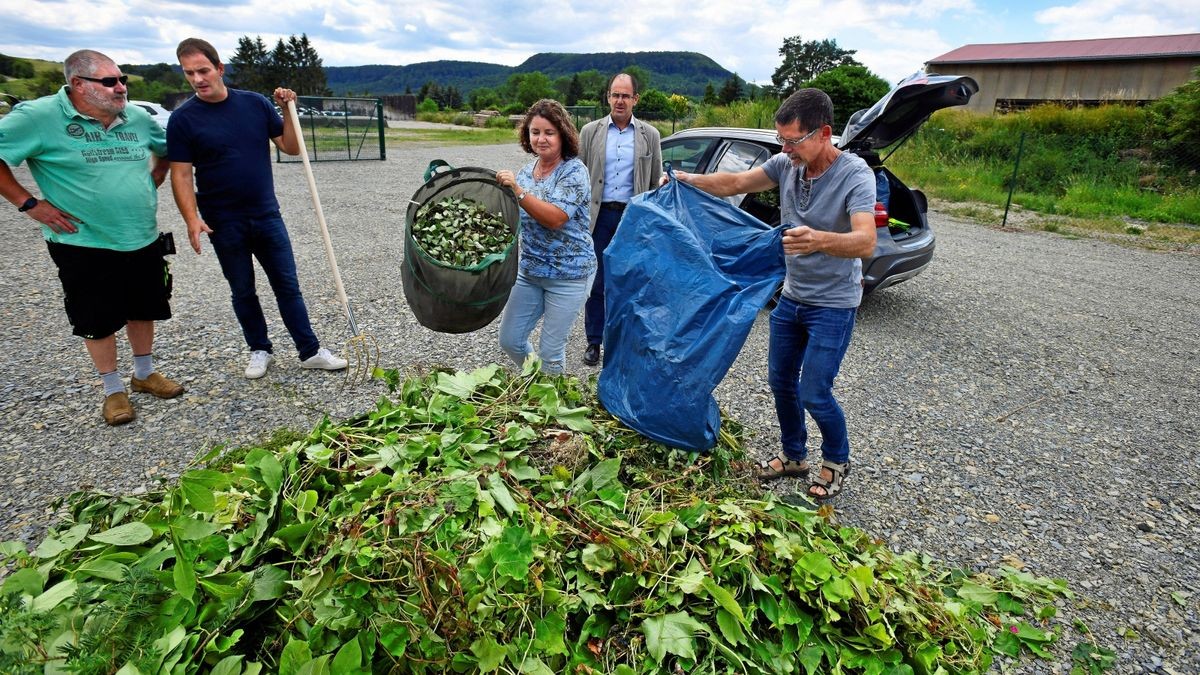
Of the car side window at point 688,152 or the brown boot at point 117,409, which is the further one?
the car side window at point 688,152

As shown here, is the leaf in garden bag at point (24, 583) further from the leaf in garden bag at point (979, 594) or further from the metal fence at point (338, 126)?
the metal fence at point (338, 126)

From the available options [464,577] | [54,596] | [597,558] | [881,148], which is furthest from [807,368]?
[881,148]

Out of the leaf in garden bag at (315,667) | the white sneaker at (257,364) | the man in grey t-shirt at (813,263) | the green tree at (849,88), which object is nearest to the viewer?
the leaf in garden bag at (315,667)

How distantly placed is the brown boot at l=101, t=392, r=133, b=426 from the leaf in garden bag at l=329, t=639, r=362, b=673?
276 cm

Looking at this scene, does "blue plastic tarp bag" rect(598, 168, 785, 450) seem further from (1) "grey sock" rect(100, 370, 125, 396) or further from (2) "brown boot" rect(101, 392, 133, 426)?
(1) "grey sock" rect(100, 370, 125, 396)

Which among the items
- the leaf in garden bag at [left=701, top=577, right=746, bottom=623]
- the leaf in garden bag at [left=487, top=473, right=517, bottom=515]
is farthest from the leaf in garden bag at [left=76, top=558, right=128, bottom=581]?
the leaf in garden bag at [left=701, top=577, right=746, bottom=623]

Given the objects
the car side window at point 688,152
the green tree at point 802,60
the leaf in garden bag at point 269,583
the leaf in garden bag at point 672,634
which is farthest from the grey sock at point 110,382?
the green tree at point 802,60

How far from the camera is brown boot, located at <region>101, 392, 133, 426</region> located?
3510mm

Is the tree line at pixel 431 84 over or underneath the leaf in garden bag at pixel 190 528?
over

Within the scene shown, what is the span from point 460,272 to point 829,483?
1924 mm

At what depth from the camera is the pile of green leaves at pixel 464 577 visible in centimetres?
159

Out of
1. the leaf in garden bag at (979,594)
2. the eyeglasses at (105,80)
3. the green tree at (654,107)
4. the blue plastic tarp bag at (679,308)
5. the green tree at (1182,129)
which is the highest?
the green tree at (654,107)

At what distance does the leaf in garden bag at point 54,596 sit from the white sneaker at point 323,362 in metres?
2.54

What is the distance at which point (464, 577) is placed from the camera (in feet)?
5.48
